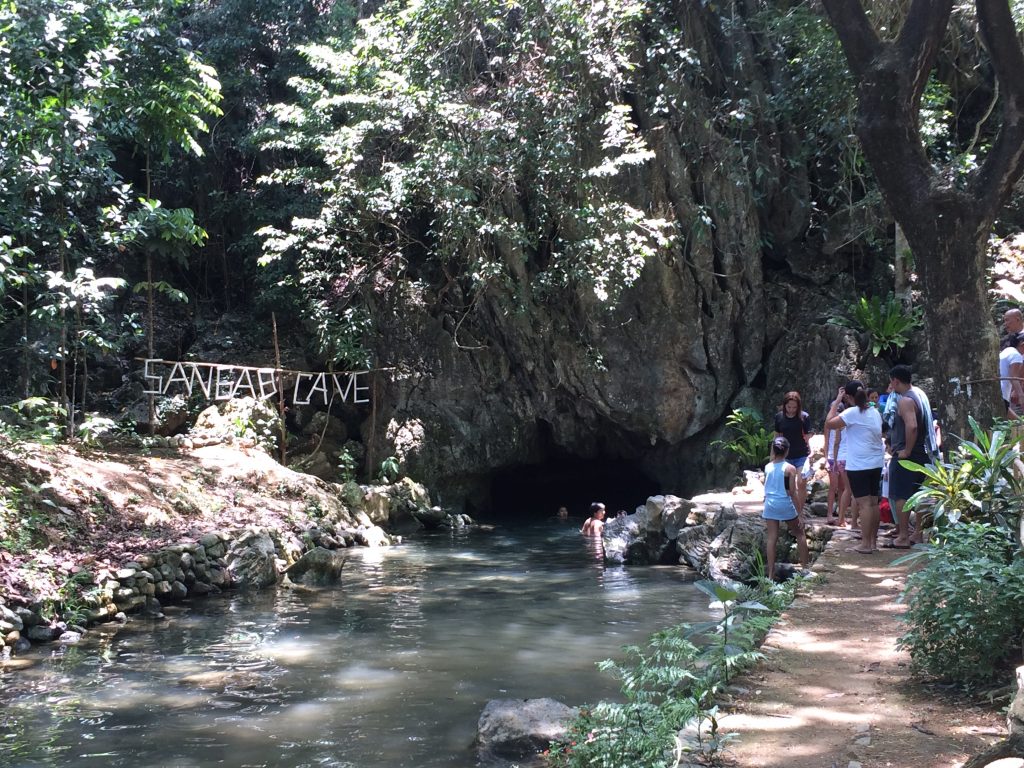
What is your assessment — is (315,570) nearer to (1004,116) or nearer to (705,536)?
(705,536)

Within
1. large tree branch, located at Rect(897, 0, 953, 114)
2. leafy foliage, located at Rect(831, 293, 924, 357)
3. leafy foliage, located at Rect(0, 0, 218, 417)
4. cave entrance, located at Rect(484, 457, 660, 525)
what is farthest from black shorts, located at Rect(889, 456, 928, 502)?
cave entrance, located at Rect(484, 457, 660, 525)

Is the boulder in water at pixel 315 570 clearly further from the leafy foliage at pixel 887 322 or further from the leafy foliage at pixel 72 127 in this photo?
the leafy foliage at pixel 887 322

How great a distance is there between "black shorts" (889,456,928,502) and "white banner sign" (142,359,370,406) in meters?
10.2

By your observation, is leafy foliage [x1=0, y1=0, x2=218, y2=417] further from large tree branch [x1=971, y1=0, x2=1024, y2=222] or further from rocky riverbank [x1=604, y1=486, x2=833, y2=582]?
large tree branch [x1=971, y1=0, x2=1024, y2=222]

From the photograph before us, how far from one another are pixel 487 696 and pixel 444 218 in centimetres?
950

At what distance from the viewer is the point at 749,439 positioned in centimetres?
1422

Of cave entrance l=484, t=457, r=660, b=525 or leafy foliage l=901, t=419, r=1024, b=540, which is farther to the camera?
cave entrance l=484, t=457, r=660, b=525

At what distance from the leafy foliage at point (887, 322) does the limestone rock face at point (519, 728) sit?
35.0ft

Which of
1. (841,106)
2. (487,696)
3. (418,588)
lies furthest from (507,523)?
(487,696)

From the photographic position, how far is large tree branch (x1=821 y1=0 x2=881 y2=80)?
23.9ft

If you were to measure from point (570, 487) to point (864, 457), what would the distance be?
48.2ft

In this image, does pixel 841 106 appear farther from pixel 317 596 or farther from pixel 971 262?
pixel 317 596

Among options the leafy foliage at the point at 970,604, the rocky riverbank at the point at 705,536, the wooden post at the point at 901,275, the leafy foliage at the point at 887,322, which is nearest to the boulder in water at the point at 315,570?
the rocky riverbank at the point at 705,536

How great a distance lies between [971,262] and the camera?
22.8 ft
